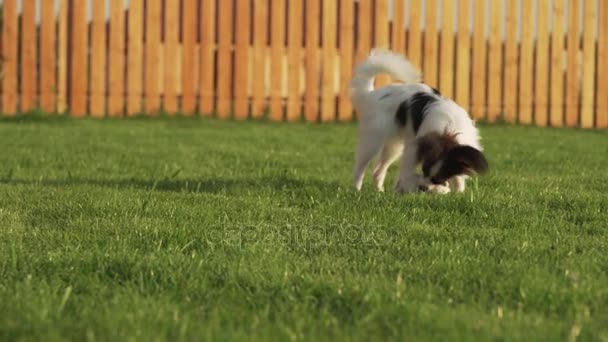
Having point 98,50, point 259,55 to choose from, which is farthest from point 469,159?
point 98,50

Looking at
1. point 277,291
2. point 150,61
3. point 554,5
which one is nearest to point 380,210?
point 277,291

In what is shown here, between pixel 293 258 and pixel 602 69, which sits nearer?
pixel 293 258

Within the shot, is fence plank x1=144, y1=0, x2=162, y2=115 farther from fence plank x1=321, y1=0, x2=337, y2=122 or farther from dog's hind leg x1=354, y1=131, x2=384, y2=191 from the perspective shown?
dog's hind leg x1=354, y1=131, x2=384, y2=191

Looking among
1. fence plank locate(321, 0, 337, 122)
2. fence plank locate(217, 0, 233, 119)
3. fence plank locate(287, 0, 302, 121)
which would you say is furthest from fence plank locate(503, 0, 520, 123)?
fence plank locate(217, 0, 233, 119)

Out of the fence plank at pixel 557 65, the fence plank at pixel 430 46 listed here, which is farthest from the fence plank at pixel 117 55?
the fence plank at pixel 557 65

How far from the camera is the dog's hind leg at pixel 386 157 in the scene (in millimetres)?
5973

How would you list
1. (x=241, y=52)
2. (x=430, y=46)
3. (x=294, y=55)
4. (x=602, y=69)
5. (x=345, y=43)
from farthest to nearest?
1. (x=602, y=69)
2. (x=430, y=46)
3. (x=345, y=43)
4. (x=294, y=55)
5. (x=241, y=52)

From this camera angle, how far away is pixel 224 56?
1151 centimetres

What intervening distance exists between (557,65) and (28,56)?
711 cm

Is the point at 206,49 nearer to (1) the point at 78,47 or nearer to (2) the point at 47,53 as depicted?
(1) the point at 78,47

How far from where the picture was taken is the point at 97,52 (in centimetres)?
1114

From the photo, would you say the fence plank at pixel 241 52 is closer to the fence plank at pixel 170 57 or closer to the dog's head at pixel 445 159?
the fence plank at pixel 170 57

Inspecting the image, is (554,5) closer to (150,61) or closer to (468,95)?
(468,95)

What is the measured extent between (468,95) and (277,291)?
9906mm
